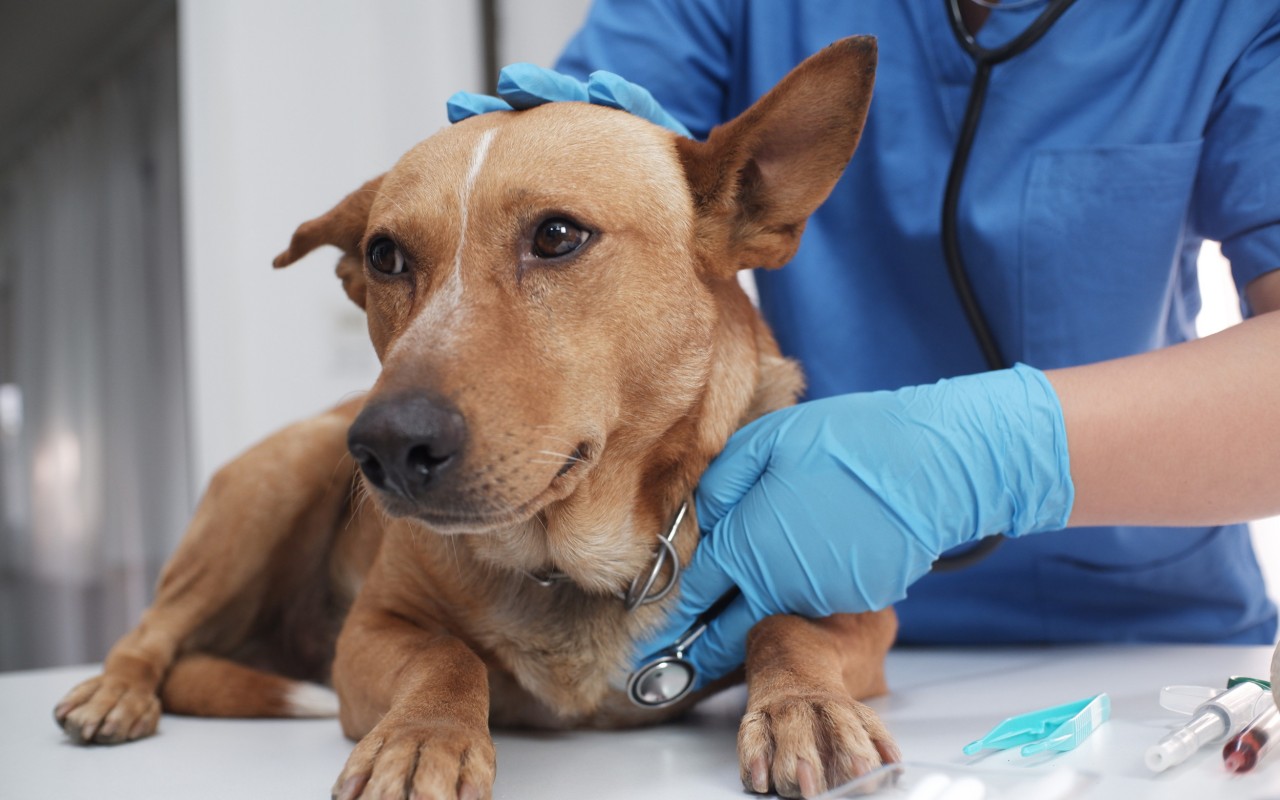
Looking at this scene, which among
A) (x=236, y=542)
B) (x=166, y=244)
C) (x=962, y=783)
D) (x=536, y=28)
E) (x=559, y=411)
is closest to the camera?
(x=962, y=783)

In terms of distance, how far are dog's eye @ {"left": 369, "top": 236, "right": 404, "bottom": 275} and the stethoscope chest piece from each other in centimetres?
59

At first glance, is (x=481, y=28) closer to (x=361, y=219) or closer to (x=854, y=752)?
(x=361, y=219)

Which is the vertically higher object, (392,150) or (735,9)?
(735,9)

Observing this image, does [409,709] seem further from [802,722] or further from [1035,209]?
[1035,209]

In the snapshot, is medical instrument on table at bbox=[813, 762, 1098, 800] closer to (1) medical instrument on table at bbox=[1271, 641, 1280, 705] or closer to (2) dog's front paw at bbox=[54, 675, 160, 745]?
(1) medical instrument on table at bbox=[1271, 641, 1280, 705]

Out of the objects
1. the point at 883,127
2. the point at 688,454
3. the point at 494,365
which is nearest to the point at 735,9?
the point at 883,127

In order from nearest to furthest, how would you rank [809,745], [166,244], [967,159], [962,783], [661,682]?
[962,783], [809,745], [661,682], [967,159], [166,244]

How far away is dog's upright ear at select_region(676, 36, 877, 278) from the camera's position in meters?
1.18

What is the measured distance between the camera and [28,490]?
8102 millimetres

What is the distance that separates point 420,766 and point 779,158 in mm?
835

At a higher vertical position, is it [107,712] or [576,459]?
[576,459]

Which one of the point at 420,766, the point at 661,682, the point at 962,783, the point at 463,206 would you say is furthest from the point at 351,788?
the point at 463,206

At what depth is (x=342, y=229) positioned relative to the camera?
1479 mm

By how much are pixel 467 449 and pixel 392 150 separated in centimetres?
247
